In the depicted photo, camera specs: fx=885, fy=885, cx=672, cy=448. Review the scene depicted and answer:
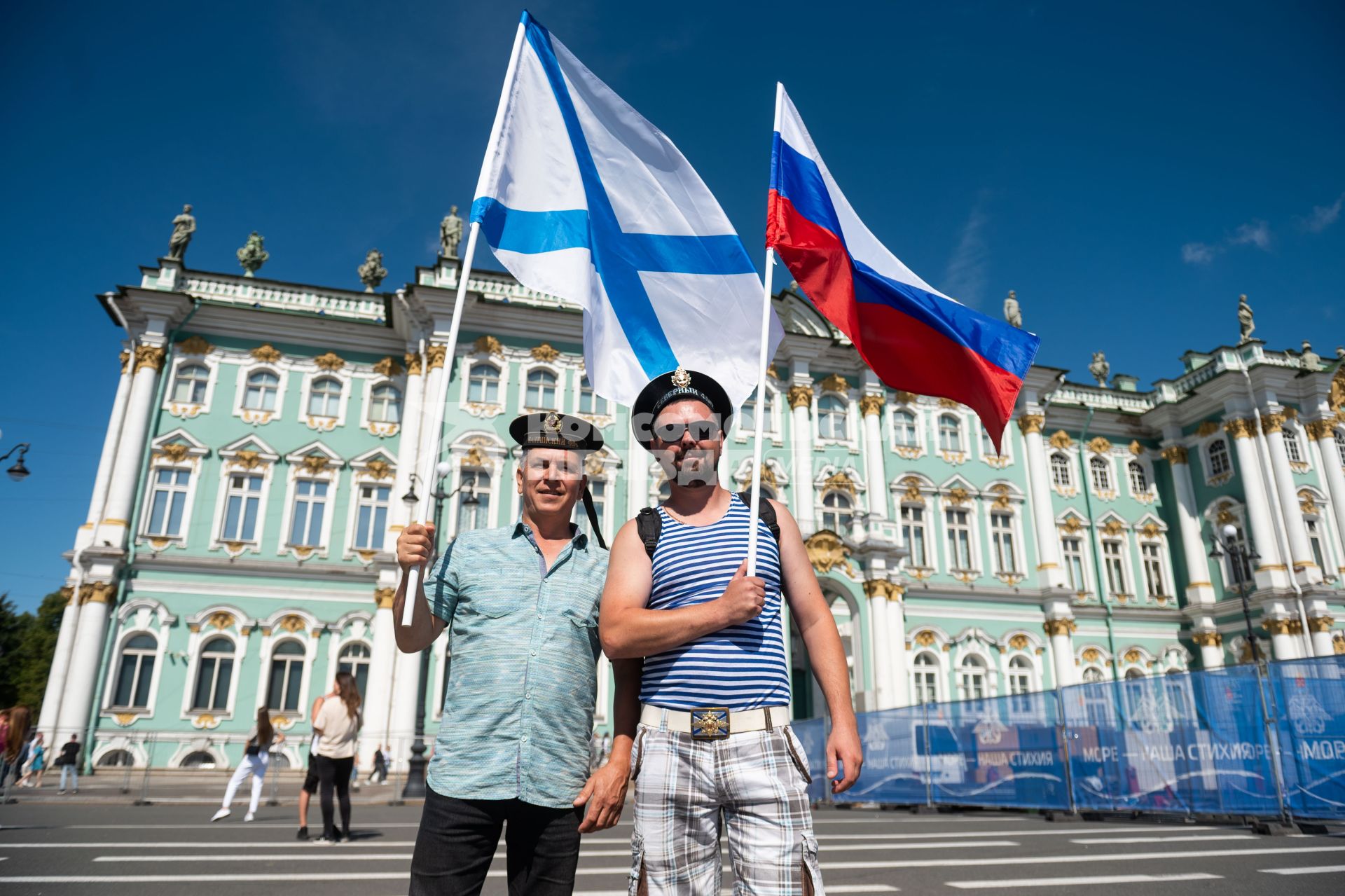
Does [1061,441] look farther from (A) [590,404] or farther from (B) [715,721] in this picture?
(B) [715,721]

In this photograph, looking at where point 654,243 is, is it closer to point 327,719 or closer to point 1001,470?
point 327,719

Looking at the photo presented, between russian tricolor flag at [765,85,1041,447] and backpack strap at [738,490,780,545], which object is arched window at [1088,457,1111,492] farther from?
backpack strap at [738,490,780,545]

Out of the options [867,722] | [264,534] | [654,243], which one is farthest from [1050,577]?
[654,243]

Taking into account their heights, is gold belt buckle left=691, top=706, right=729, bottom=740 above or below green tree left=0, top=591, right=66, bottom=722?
below

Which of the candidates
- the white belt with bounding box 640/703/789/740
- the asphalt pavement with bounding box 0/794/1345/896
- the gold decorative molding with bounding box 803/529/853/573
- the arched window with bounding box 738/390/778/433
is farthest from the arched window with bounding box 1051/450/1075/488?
the white belt with bounding box 640/703/789/740

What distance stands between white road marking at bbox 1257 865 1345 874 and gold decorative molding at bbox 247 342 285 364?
2713 cm

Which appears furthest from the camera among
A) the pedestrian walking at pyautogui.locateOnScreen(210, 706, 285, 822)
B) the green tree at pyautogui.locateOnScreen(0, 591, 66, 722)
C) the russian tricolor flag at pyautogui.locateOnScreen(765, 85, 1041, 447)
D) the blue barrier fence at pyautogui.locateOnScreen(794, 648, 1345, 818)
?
the green tree at pyautogui.locateOnScreen(0, 591, 66, 722)

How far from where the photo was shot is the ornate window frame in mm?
25953

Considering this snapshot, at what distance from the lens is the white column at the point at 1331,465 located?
32.1m

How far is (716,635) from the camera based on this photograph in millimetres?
2959

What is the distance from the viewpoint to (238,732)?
23.8 metres

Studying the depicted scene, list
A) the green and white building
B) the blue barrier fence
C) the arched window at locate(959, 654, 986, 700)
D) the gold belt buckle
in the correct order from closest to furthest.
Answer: the gold belt buckle < the blue barrier fence < the green and white building < the arched window at locate(959, 654, 986, 700)

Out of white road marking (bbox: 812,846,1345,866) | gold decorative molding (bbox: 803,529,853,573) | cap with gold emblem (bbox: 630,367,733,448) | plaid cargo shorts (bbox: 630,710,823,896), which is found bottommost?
white road marking (bbox: 812,846,1345,866)

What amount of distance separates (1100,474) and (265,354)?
1210 inches
